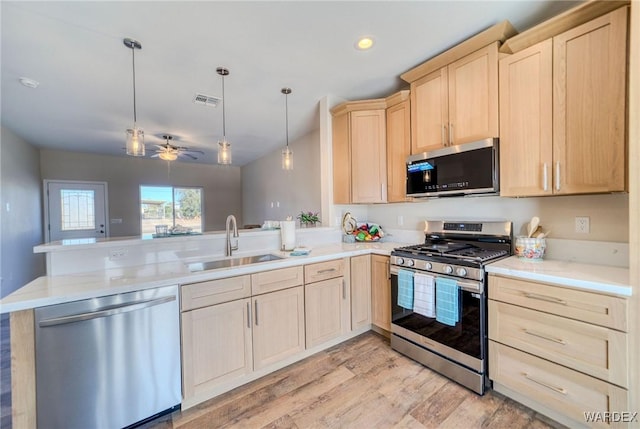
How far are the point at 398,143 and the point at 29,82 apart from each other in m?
3.75

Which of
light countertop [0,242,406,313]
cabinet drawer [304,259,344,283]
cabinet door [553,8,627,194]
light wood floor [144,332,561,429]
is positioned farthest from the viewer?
cabinet drawer [304,259,344,283]

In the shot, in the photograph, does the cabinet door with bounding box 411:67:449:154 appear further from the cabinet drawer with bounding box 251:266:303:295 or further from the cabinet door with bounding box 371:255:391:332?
the cabinet drawer with bounding box 251:266:303:295

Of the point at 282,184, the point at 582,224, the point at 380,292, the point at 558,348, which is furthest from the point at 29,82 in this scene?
the point at 582,224

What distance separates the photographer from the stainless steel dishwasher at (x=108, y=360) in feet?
4.32

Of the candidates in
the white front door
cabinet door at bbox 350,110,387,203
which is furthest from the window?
cabinet door at bbox 350,110,387,203

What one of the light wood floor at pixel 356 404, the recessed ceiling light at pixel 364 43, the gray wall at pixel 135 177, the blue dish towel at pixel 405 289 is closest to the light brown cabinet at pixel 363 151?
the recessed ceiling light at pixel 364 43

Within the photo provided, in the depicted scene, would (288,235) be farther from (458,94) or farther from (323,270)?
(458,94)

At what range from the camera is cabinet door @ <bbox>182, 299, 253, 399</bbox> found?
167 centimetres

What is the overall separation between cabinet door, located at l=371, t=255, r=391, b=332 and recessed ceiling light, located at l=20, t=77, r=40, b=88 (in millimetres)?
3783

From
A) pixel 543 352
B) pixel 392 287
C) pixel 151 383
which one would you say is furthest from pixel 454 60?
pixel 151 383

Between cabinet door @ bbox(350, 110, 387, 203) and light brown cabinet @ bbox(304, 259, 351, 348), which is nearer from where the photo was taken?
light brown cabinet @ bbox(304, 259, 351, 348)

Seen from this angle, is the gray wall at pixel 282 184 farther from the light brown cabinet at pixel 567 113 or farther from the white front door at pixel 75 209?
the white front door at pixel 75 209

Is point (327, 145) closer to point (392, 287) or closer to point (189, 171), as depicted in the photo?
point (392, 287)

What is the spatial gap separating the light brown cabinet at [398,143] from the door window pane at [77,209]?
6765mm
